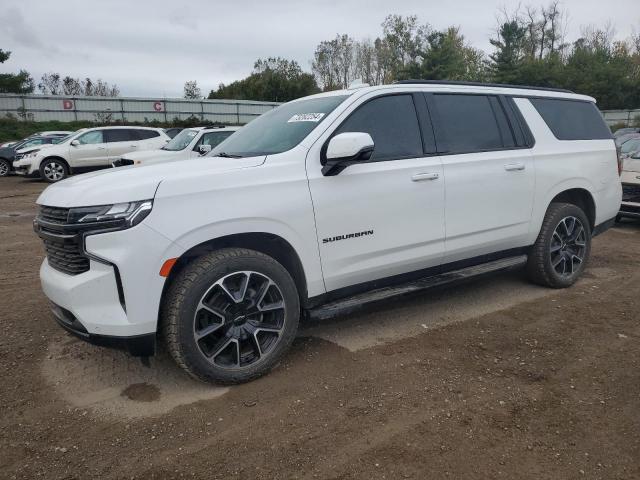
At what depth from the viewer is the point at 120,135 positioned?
16.2m

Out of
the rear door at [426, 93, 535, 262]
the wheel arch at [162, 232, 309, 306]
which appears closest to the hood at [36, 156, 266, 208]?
the wheel arch at [162, 232, 309, 306]

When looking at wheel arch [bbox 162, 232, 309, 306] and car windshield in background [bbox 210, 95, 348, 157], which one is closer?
wheel arch [bbox 162, 232, 309, 306]

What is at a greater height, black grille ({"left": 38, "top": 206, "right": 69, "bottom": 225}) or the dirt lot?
black grille ({"left": 38, "top": 206, "right": 69, "bottom": 225})

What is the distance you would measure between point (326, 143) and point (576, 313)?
278 centimetres

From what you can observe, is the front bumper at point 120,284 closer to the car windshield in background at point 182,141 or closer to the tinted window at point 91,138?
the car windshield in background at point 182,141

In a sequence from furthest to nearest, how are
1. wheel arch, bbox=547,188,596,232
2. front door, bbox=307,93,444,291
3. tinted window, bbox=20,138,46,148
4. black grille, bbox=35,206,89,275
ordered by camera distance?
tinted window, bbox=20,138,46,148
wheel arch, bbox=547,188,596,232
front door, bbox=307,93,444,291
black grille, bbox=35,206,89,275

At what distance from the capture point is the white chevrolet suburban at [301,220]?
2.84 meters

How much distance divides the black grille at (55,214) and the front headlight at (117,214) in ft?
0.41

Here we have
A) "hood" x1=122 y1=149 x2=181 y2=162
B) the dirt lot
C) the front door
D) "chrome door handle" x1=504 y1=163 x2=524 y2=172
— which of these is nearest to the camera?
the dirt lot

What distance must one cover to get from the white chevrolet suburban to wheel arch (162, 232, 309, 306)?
0.01 m

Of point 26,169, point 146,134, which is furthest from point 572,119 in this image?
point 26,169

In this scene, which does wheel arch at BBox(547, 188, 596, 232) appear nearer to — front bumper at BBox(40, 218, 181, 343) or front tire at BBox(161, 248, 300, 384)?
front tire at BBox(161, 248, 300, 384)

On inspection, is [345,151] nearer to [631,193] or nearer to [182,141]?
[631,193]

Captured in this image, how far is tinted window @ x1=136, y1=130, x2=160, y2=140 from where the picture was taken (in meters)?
16.4
